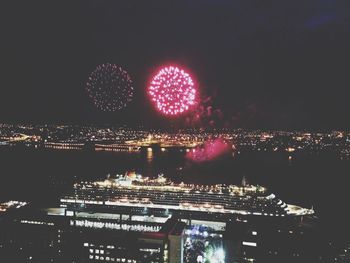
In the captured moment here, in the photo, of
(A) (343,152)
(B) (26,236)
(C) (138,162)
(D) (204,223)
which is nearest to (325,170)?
(A) (343,152)

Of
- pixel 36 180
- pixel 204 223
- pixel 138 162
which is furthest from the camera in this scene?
pixel 138 162

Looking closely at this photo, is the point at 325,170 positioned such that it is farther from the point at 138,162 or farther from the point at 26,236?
the point at 26,236

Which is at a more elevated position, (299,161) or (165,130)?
(165,130)

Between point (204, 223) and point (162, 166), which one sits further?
point (162, 166)

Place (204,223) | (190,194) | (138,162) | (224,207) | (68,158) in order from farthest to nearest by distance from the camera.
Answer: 1. (68,158)
2. (138,162)
3. (190,194)
4. (224,207)
5. (204,223)

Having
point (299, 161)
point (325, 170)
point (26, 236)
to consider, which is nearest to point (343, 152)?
point (299, 161)

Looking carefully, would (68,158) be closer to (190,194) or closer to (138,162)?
(138,162)
